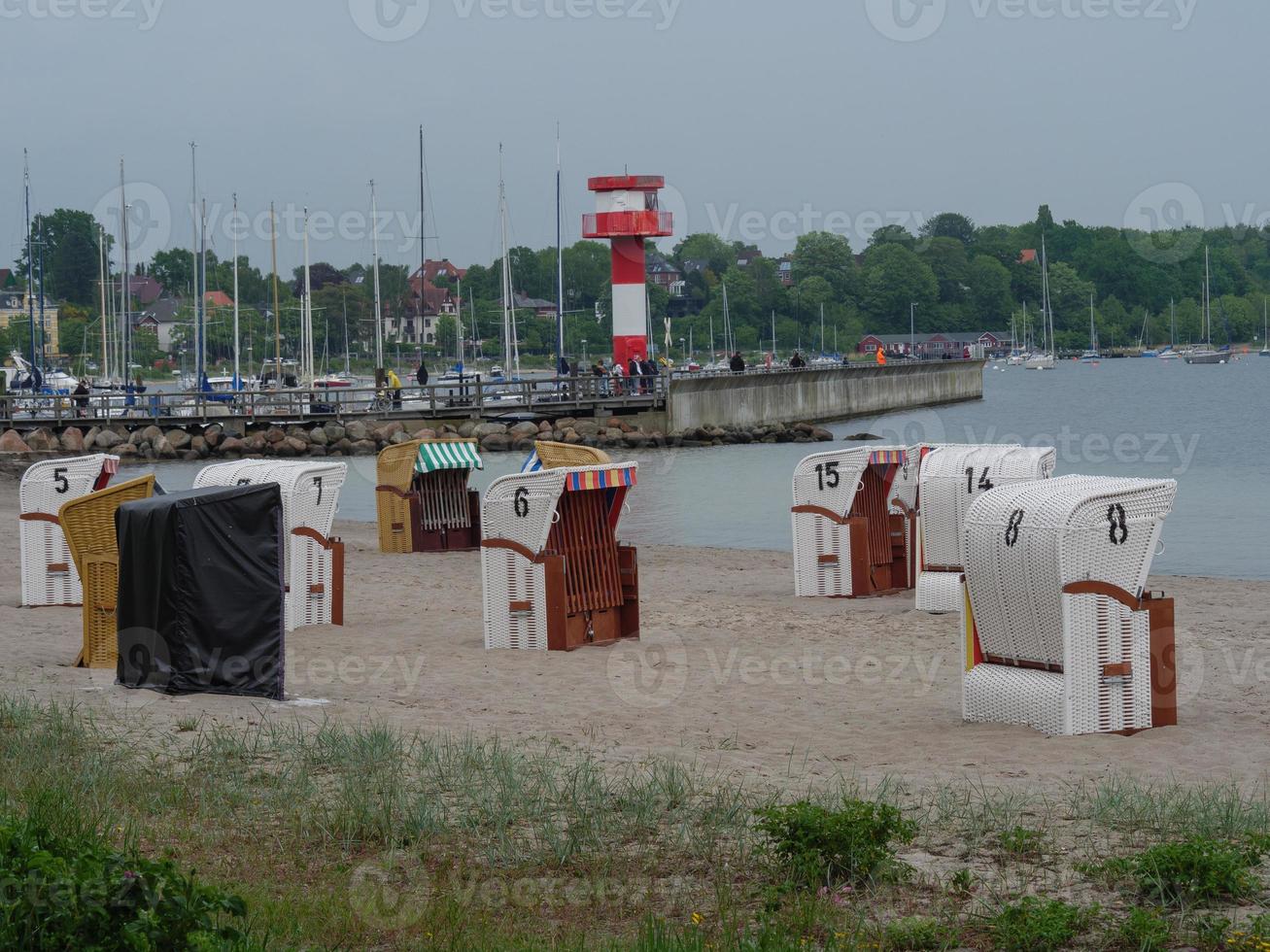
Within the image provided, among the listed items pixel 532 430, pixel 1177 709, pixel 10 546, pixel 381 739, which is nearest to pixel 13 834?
pixel 381 739

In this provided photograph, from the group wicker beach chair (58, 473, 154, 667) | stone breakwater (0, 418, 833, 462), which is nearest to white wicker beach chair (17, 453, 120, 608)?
wicker beach chair (58, 473, 154, 667)

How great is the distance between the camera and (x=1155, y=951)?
210 inches

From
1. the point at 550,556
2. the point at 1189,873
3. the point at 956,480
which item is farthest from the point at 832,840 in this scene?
the point at 956,480

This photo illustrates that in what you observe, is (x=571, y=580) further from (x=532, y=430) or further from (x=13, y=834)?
(x=532, y=430)

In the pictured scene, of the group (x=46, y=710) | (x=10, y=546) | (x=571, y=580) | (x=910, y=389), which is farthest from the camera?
(x=910, y=389)

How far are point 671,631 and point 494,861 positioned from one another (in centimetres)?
954

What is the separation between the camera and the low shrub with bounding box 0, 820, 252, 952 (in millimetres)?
4680

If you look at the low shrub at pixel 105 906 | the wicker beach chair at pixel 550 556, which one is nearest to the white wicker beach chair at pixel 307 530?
the wicker beach chair at pixel 550 556

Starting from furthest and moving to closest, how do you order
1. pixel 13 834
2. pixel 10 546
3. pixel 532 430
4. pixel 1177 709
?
pixel 532 430
pixel 10 546
pixel 1177 709
pixel 13 834

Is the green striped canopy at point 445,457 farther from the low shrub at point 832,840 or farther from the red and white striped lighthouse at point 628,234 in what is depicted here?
the red and white striped lighthouse at point 628,234

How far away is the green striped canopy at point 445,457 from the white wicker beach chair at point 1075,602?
556 inches

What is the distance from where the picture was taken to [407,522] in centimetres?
2438

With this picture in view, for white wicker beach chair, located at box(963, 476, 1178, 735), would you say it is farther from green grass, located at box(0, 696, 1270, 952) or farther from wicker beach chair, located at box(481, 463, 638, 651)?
wicker beach chair, located at box(481, 463, 638, 651)
